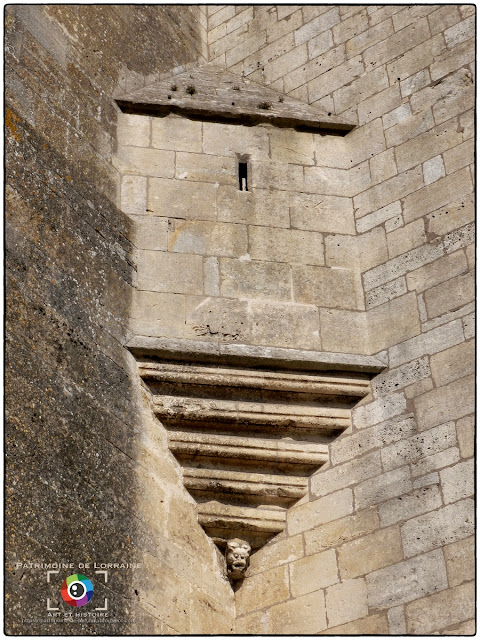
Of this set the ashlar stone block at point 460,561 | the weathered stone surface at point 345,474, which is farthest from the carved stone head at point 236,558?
the ashlar stone block at point 460,561

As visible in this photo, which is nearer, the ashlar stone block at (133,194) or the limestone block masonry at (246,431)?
the limestone block masonry at (246,431)

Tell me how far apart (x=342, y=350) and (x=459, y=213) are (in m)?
1.13

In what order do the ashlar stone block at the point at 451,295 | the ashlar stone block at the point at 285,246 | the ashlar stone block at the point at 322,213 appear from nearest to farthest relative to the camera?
1. the ashlar stone block at the point at 451,295
2. the ashlar stone block at the point at 285,246
3. the ashlar stone block at the point at 322,213

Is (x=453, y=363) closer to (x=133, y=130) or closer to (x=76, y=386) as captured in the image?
(x=76, y=386)

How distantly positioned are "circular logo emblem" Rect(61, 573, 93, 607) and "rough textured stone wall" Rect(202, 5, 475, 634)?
1.32 meters

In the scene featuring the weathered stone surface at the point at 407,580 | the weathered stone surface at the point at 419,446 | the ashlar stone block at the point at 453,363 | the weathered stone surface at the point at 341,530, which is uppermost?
the ashlar stone block at the point at 453,363

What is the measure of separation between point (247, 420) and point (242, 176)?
1874 mm

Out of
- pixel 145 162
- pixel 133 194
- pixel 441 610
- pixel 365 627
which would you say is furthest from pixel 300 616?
pixel 145 162

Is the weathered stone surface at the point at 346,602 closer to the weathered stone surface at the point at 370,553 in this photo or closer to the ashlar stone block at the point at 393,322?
the weathered stone surface at the point at 370,553

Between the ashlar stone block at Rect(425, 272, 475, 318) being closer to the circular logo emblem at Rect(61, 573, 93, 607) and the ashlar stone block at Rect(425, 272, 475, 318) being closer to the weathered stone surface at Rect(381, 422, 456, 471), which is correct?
the weathered stone surface at Rect(381, 422, 456, 471)

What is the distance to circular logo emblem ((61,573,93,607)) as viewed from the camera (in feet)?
19.7

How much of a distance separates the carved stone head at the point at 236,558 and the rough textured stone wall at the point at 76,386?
0.08 m

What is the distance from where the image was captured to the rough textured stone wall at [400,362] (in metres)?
6.89

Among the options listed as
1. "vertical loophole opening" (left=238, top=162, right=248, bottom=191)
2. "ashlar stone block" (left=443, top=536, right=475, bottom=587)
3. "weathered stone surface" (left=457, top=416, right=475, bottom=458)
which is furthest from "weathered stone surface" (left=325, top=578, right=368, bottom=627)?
"vertical loophole opening" (left=238, top=162, right=248, bottom=191)
